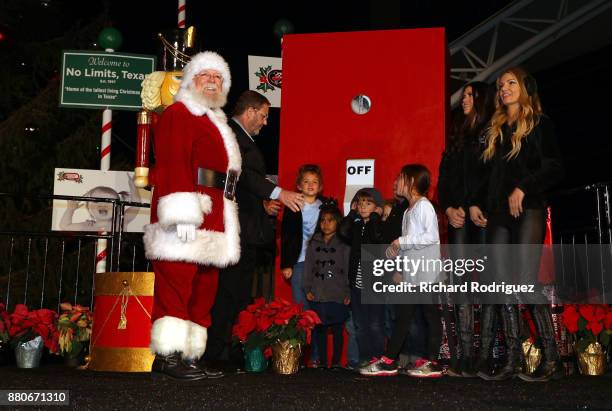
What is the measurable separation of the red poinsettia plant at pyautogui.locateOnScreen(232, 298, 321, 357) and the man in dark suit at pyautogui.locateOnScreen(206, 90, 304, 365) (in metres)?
0.11

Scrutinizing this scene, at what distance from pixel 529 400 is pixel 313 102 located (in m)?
3.26

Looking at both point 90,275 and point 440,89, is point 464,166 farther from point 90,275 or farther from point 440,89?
point 90,275

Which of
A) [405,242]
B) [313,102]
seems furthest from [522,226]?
[313,102]

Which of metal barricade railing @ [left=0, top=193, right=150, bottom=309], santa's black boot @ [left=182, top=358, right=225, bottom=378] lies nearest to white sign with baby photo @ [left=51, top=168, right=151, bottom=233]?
metal barricade railing @ [left=0, top=193, right=150, bottom=309]

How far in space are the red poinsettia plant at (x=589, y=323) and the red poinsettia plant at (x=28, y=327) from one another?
3417mm

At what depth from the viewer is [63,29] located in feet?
44.2

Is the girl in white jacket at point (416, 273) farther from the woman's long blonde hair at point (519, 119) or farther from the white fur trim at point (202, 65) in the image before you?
the white fur trim at point (202, 65)

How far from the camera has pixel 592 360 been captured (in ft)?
15.5

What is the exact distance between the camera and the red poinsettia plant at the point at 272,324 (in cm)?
476

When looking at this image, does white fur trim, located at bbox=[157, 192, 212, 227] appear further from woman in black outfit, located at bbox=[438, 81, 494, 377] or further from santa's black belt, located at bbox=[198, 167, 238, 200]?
woman in black outfit, located at bbox=[438, 81, 494, 377]

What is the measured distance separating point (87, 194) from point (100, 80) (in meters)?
1.13

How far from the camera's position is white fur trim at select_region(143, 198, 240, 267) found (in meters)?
3.72

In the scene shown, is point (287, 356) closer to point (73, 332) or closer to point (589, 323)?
point (73, 332)

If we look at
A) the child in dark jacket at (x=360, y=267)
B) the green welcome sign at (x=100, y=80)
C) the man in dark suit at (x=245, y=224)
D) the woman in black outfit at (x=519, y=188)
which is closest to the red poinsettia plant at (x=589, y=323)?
the woman in black outfit at (x=519, y=188)
